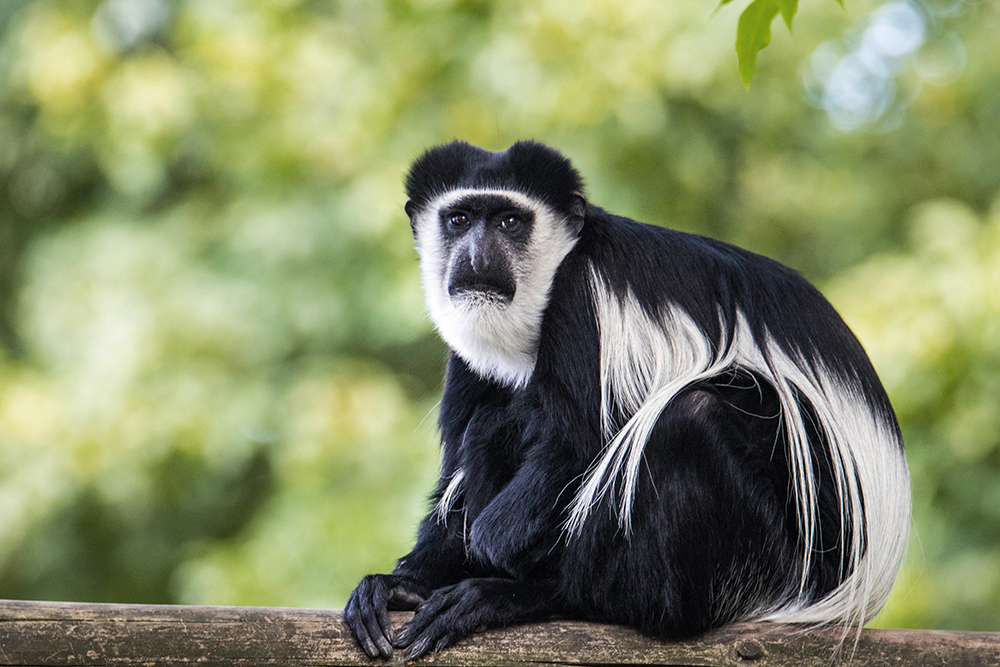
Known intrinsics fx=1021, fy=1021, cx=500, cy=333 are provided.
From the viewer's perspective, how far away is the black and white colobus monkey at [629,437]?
5.03 ft

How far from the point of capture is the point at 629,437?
1.58 metres

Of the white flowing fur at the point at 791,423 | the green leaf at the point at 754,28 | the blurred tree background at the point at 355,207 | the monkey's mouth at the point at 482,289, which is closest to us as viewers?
the green leaf at the point at 754,28

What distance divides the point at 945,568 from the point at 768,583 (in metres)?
2.07

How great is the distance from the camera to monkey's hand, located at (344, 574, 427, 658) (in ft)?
4.91

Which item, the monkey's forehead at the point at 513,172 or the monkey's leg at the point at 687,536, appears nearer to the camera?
the monkey's leg at the point at 687,536

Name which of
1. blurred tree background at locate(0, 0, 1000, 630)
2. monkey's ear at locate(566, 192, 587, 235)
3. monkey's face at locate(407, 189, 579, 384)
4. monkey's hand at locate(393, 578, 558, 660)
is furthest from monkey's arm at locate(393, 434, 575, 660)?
blurred tree background at locate(0, 0, 1000, 630)

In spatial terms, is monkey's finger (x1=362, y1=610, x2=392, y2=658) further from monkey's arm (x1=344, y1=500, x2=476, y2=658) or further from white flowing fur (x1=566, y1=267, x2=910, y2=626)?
white flowing fur (x1=566, y1=267, x2=910, y2=626)

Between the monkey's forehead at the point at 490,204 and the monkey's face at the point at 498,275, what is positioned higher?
the monkey's forehead at the point at 490,204

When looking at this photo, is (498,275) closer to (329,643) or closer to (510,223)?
(510,223)

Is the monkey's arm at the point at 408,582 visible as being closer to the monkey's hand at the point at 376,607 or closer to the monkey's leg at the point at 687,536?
the monkey's hand at the point at 376,607

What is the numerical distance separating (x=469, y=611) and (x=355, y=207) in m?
2.50

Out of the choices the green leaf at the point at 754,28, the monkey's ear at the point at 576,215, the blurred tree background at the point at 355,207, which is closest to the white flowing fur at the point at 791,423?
the monkey's ear at the point at 576,215

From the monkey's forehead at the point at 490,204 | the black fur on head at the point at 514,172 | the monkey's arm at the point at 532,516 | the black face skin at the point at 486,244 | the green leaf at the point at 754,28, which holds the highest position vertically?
the green leaf at the point at 754,28

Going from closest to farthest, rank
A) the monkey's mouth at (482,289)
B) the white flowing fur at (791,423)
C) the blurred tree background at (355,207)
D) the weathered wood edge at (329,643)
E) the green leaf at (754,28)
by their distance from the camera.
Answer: the green leaf at (754,28)
the weathered wood edge at (329,643)
the white flowing fur at (791,423)
the monkey's mouth at (482,289)
the blurred tree background at (355,207)
